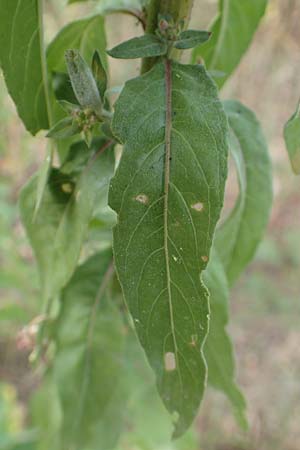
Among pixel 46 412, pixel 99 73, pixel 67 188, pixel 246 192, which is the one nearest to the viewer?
pixel 99 73

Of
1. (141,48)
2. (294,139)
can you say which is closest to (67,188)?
(141,48)

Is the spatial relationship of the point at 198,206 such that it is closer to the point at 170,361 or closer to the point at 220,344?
the point at 170,361

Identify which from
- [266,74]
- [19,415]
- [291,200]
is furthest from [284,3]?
[19,415]

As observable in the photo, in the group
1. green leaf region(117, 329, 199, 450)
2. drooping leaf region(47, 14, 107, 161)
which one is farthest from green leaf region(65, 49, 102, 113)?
green leaf region(117, 329, 199, 450)

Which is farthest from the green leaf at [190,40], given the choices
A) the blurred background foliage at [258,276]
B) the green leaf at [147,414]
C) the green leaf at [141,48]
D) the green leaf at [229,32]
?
the blurred background foliage at [258,276]

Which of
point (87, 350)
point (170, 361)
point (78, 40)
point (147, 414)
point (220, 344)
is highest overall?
point (78, 40)

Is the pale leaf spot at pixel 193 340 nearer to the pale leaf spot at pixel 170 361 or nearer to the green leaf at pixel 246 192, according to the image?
the pale leaf spot at pixel 170 361

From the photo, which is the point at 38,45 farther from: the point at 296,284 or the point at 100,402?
the point at 296,284
